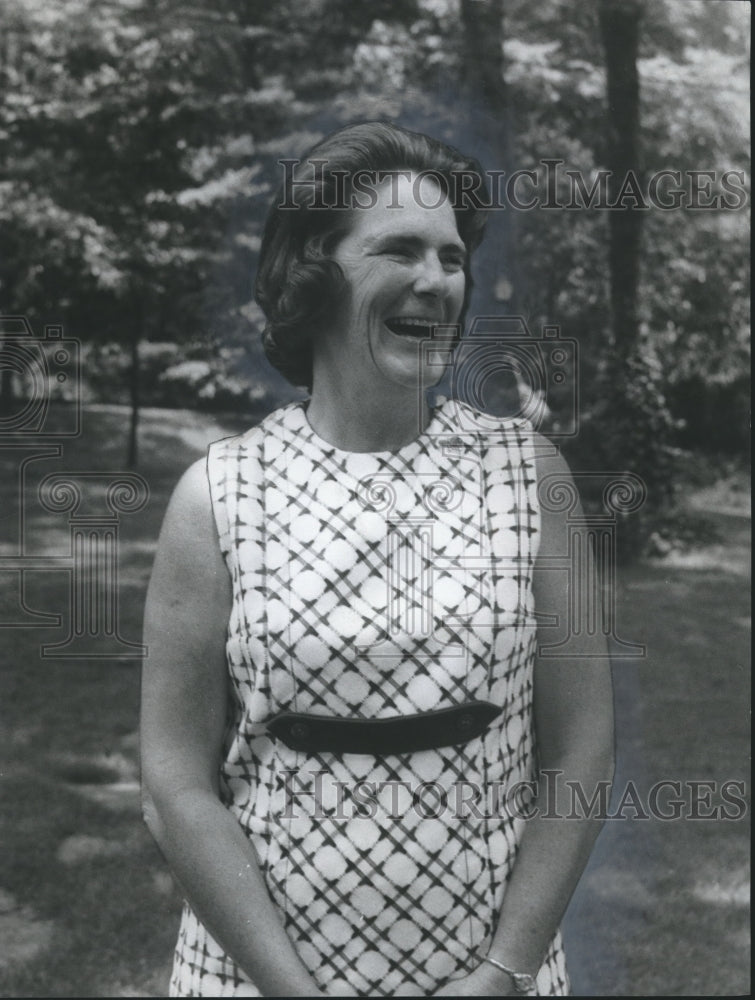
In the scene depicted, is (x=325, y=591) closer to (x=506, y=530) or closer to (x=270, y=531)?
(x=270, y=531)

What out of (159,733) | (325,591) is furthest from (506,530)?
(159,733)

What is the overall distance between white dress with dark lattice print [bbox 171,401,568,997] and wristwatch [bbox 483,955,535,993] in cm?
3

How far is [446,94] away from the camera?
1569 millimetres

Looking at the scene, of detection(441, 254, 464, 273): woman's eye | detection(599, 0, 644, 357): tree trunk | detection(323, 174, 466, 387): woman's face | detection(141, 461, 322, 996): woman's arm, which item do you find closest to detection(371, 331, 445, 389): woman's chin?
detection(323, 174, 466, 387): woman's face

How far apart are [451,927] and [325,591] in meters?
0.44

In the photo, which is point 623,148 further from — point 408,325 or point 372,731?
point 372,731

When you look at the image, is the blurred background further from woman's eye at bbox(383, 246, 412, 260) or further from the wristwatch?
the wristwatch

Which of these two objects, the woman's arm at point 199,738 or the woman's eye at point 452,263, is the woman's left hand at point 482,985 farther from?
the woman's eye at point 452,263

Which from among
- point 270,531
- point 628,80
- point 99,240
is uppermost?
point 628,80

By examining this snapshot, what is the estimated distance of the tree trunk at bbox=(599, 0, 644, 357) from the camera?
1.67 metres

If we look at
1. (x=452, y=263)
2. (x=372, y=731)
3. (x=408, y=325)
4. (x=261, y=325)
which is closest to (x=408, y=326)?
(x=408, y=325)

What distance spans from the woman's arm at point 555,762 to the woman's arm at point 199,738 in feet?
0.79

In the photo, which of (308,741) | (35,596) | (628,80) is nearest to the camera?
(308,741)

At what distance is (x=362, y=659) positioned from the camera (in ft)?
4.01
